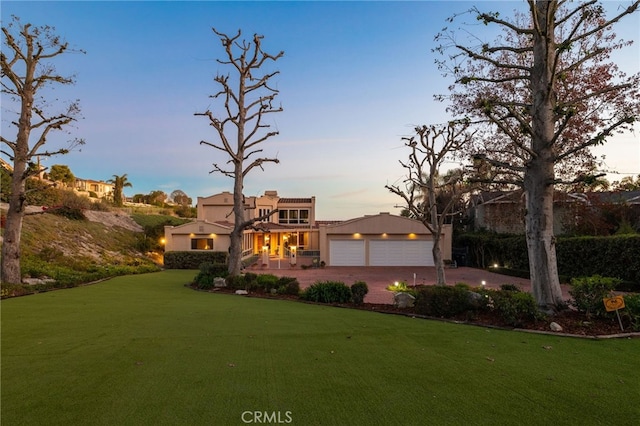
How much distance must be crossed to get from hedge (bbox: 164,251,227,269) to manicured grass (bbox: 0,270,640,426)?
1793 centimetres

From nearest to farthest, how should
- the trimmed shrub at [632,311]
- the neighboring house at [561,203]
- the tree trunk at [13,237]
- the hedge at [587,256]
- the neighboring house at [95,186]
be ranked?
1. the trimmed shrub at [632,311]
2. the tree trunk at [13,237]
3. the hedge at [587,256]
4. the neighboring house at [561,203]
5. the neighboring house at [95,186]

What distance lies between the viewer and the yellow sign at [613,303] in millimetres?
6293

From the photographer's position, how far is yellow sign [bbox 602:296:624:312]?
6.29m

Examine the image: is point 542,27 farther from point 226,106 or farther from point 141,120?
point 141,120

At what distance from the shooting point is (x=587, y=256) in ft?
51.8

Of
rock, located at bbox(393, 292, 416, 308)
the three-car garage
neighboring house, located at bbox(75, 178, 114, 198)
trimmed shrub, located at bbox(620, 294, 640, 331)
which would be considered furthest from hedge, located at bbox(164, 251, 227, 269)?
neighboring house, located at bbox(75, 178, 114, 198)

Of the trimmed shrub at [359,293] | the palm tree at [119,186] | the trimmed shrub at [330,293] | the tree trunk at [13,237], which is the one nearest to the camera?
the trimmed shrub at [359,293]

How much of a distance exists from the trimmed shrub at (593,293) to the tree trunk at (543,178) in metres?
0.38

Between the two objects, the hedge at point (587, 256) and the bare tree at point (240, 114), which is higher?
the bare tree at point (240, 114)

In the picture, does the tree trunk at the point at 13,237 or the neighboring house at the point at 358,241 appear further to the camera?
the neighboring house at the point at 358,241

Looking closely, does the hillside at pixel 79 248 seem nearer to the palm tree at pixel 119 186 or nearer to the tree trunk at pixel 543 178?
the palm tree at pixel 119 186

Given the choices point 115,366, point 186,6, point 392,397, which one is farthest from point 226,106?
point 392,397

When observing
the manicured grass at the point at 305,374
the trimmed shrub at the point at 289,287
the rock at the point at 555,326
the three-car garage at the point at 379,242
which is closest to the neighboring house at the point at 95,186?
the three-car garage at the point at 379,242

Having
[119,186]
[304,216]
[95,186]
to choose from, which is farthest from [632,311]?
[95,186]
